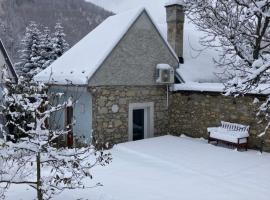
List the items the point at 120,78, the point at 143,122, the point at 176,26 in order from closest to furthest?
the point at 120,78 → the point at 143,122 → the point at 176,26

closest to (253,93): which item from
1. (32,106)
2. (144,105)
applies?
(144,105)

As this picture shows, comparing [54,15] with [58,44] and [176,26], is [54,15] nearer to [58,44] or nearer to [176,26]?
[58,44]

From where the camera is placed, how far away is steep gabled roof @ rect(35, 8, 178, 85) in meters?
11.8

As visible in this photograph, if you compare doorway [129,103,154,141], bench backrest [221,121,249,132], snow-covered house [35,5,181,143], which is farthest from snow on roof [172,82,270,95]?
doorway [129,103,154,141]

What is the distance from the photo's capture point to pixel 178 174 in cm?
871

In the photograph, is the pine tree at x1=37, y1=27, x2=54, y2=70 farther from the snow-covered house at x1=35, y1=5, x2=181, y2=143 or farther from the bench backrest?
the bench backrest

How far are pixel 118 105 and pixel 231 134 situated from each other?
13.5 ft

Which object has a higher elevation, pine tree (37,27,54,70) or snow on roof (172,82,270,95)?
pine tree (37,27,54,70)

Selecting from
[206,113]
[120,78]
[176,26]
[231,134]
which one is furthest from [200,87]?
[176,26]

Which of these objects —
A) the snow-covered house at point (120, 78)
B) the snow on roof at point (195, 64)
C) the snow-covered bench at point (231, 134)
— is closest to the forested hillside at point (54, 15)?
the snow on roof at point (195, 64)

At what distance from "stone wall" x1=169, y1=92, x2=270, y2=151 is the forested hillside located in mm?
35413

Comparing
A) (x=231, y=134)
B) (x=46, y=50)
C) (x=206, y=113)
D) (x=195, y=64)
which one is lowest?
(x=231, y=134)

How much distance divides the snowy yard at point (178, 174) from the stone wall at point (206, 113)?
101 cm

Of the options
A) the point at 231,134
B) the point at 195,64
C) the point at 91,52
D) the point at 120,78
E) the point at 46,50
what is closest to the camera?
the point at 231,134
